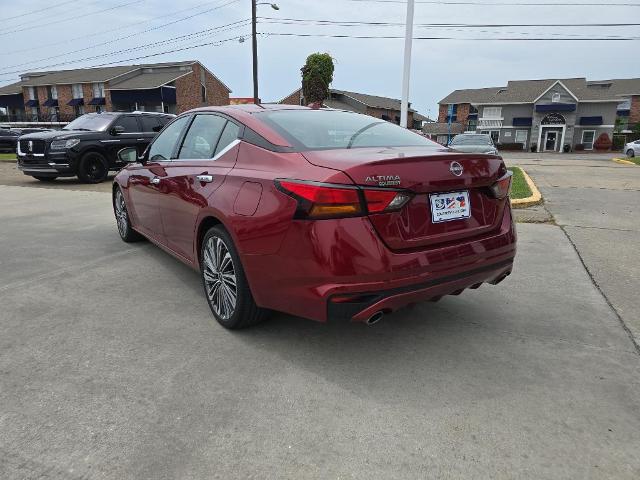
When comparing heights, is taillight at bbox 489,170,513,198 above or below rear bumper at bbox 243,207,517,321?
above

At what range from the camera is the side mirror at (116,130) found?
12183 mm

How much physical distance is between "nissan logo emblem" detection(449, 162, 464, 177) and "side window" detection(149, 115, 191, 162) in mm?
2566

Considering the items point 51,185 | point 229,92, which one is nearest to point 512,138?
point 229,92

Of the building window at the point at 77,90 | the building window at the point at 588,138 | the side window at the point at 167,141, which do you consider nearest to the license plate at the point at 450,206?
the side window at the point at 167,141

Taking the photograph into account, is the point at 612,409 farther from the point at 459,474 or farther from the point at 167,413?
the point at 167,413

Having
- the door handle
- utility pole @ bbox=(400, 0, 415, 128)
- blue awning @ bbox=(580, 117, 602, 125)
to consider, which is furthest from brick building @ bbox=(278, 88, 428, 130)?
the door handle

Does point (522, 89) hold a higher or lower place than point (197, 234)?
higher

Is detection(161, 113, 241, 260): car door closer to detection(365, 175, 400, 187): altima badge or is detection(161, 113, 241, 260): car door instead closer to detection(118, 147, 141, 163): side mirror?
detection(365, 175, 400, 187): altima badge

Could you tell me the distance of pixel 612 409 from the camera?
7.93 ft

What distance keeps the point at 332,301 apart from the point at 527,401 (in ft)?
3.75

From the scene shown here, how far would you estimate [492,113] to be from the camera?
173 feet

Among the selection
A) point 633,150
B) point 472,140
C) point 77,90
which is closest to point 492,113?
point 633,150

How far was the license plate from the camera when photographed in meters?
2.72

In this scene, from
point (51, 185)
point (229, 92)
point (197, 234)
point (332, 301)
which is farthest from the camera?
point (229, 92)
